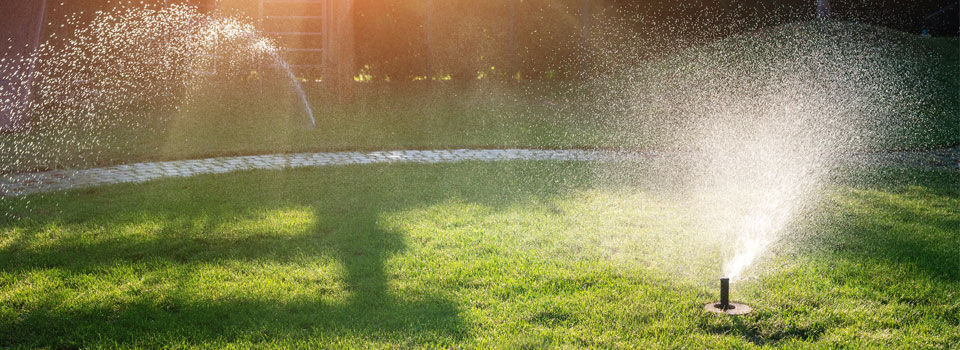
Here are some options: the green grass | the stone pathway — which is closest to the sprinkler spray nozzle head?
the stone pathway

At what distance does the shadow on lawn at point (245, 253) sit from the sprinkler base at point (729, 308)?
119 centimetres

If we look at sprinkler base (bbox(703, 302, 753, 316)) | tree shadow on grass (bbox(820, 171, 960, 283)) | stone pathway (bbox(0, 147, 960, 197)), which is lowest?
sprinkler base (bbox(703, 302, 753, 316))

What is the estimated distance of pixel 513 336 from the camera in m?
A: 3.18

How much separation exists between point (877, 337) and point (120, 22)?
45.6 feet

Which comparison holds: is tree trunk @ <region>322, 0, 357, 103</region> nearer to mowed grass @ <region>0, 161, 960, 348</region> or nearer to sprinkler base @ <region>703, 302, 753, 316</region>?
mowed grass @ <region>0, 161, 960, 348</region>

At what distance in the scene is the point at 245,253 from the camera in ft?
14.2

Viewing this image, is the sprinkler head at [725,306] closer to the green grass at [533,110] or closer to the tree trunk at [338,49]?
the green grass at [533,110]

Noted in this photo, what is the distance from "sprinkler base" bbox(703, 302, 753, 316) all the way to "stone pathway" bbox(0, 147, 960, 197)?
432cm

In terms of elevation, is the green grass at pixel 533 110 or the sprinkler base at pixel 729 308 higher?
the green grass at pixel 533 110

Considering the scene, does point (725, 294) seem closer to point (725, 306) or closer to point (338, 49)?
point (725, 306)

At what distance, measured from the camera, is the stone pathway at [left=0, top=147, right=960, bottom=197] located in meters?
6.52

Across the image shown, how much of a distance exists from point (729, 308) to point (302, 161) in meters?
5.20

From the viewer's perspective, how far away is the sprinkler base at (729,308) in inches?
135

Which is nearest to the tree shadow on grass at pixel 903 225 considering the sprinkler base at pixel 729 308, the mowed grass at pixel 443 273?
the mowed grass at pixel 443 273
